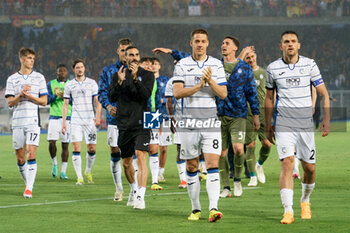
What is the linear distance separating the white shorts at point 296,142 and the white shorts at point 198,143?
0.68 m

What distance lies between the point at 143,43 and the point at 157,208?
1193 inches

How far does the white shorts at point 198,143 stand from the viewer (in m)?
7.39

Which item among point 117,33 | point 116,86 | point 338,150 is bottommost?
point 338,150

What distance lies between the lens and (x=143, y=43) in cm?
3828

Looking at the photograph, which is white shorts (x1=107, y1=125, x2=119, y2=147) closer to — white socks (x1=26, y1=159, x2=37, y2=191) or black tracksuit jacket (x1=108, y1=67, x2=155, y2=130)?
black tracksuit jacket (x1=108, y1=67, x2=155, y2=130)

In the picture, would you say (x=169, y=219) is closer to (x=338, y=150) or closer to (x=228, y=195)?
(x=228, y=195)

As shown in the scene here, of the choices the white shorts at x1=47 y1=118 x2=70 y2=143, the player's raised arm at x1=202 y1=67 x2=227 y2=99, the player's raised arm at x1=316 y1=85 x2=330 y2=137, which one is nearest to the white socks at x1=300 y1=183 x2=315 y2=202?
the player's raised arm at x1=316 y1=85 x2=330 y2=137

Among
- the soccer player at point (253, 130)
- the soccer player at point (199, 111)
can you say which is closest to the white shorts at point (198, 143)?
the soccer player at point (199, 111)

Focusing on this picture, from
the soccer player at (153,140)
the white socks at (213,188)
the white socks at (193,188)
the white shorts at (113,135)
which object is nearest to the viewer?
the white socks at (213,188)

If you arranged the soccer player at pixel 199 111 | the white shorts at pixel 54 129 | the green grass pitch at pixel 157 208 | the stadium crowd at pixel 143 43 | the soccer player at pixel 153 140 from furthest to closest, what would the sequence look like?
the stadium crowd at pixel 143 43 → the white shorts at pixel 54 129 → the soccer player at pixel 153 140 → the soccer player at pixel 199 111 → the green grass pitch at pixel 157 208

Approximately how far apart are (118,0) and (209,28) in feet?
18.4

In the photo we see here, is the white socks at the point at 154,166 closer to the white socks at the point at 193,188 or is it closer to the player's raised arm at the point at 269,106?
the white socks at the point at 193,188

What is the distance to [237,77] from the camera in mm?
9672

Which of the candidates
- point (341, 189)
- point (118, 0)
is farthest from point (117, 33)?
point (341, 189)
